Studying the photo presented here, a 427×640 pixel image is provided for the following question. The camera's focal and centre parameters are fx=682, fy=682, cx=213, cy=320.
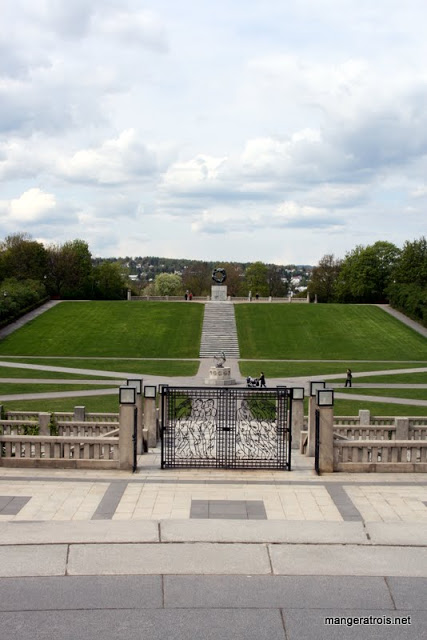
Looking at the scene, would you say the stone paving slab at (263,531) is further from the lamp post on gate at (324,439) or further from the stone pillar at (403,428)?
the stone pillar at (403,428)

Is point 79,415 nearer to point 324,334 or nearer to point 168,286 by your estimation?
point 324,334

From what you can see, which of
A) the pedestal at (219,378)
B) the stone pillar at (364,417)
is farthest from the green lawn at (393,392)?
the stone pillar at (364,417)

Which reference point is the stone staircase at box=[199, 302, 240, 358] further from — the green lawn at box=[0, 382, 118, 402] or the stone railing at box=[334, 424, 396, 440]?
the stone railing at box=[334, 424, 396, 440]

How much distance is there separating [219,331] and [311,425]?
47.3 metres

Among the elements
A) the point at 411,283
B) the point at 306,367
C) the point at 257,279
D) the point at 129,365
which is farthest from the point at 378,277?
the point at 129,365

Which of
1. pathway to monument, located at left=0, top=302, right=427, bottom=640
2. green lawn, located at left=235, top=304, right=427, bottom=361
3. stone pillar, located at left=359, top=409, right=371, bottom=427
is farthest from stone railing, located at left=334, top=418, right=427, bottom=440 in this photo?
green lawn, located at left=235, top=304, right=427, bottom=361

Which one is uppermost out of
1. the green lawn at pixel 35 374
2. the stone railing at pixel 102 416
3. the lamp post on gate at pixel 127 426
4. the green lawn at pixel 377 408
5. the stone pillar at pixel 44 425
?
the lamp post on gate at pixel 127 426

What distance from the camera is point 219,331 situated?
6562 cm

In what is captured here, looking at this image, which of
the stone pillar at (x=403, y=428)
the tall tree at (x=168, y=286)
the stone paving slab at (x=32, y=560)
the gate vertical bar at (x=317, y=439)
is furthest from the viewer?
the tall tree at (x=168, y=286)

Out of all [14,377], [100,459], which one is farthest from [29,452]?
[14,377]

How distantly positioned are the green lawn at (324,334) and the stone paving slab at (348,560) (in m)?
45.4

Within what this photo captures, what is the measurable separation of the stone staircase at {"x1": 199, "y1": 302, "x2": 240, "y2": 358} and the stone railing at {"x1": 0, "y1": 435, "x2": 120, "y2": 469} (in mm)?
39883

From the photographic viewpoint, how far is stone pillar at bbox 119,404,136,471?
16438 millimetres

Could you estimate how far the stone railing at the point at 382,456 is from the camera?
655 inches
